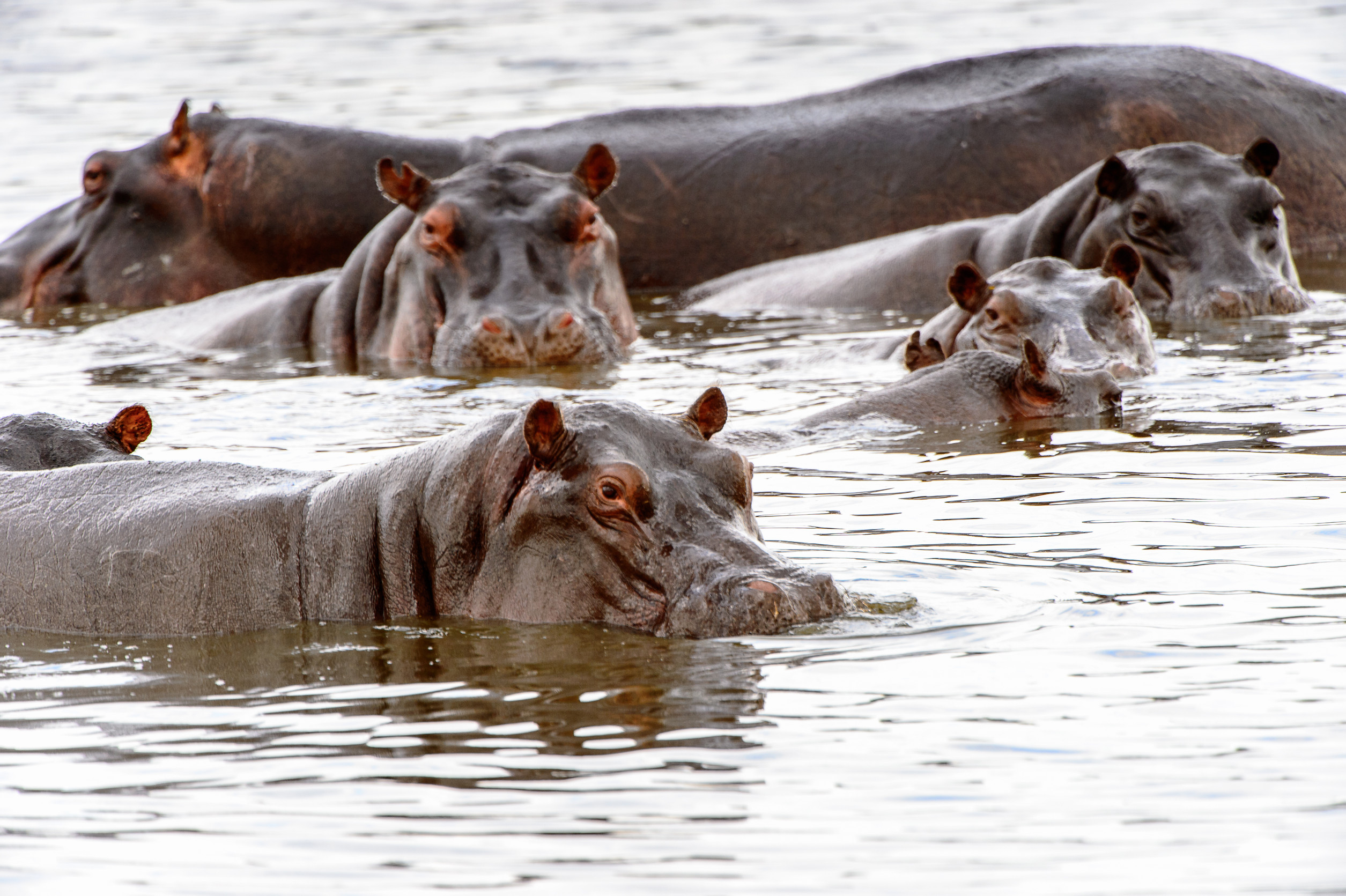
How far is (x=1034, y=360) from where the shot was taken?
27.3ft

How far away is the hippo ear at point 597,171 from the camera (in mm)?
11648

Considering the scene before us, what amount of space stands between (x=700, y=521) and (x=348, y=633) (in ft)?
3.19

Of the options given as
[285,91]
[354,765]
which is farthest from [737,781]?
[285,91]

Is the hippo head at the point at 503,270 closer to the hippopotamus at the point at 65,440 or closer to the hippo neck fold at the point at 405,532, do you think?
the hippopotamus at the point at 65,440

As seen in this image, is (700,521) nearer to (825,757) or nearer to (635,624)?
(635,624)

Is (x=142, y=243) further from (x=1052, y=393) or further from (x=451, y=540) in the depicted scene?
(x=451, y=540)

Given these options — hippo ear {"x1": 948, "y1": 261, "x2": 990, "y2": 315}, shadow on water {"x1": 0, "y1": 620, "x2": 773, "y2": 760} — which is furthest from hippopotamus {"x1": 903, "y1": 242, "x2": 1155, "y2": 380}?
shadow on water {"x1": 0, "y1": 620, "x2": 773, "y2": 760}

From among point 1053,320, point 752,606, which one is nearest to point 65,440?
point 752,606

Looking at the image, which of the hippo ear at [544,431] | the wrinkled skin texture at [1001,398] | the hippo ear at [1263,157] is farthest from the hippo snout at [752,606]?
the hippo ear at [1263,157]

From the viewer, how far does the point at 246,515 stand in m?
5.53

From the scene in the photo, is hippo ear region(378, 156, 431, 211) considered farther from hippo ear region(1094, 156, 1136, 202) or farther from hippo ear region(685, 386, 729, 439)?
hippo ear region(685, 386, 729, 439)

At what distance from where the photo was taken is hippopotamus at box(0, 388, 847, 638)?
5109mm

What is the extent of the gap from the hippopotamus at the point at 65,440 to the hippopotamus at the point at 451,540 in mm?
627

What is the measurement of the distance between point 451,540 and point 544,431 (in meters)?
0.41
